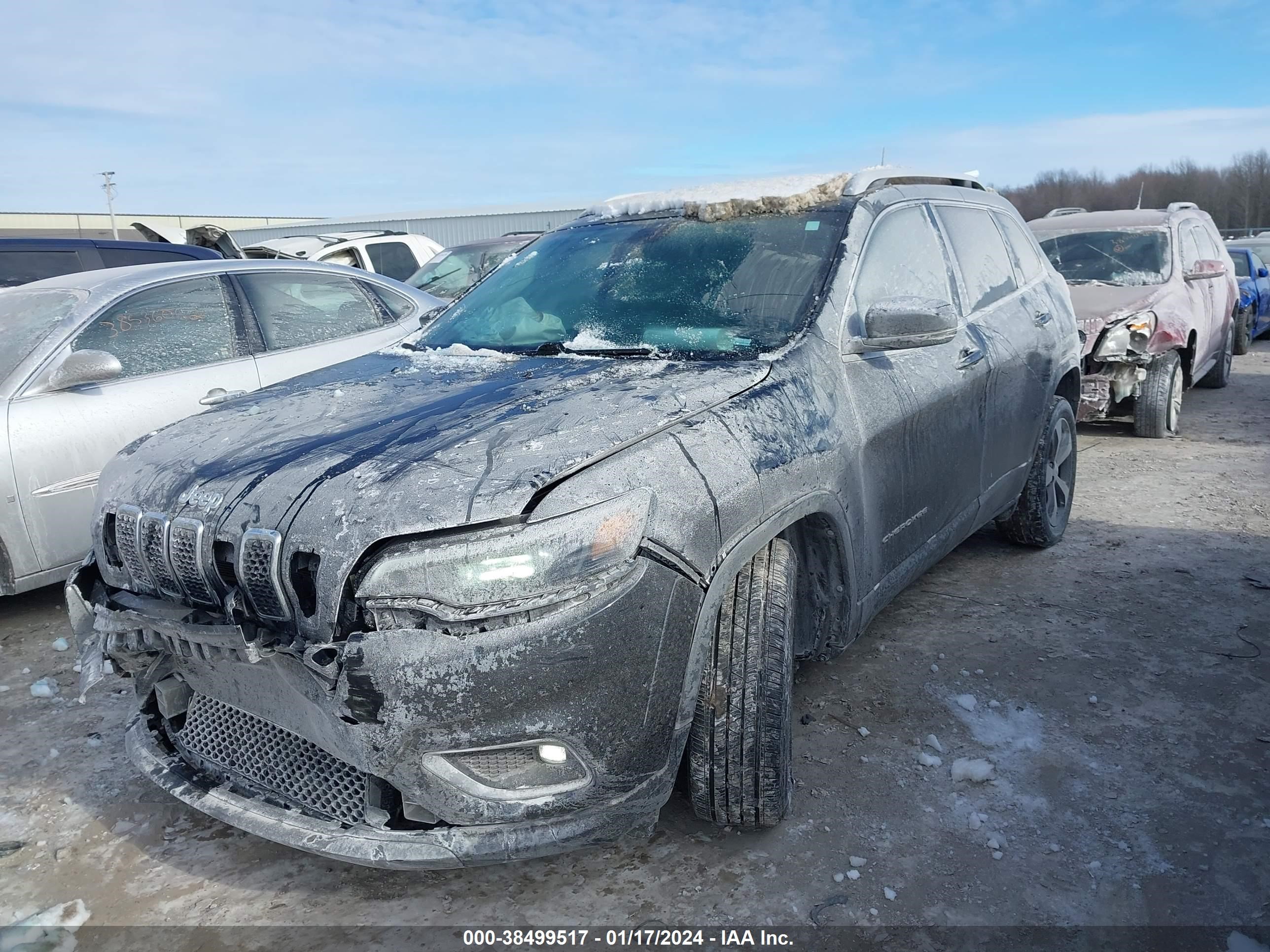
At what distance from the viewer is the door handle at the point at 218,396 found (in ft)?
10.6

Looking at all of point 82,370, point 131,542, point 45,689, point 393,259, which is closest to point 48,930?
point 131,542

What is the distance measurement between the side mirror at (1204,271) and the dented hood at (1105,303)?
38 centimetres

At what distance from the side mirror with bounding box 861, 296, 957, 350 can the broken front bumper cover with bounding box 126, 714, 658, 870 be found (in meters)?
1.66

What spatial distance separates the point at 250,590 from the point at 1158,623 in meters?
3.60

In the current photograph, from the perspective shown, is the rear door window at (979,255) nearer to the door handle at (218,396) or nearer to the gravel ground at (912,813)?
the gravel ground at (912,813)

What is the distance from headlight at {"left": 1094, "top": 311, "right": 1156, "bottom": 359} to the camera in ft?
23.7

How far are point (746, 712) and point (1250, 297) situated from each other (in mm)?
13061

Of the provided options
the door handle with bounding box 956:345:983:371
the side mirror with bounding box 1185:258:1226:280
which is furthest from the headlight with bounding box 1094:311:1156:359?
the door handle with bounding box 956:345:983:371

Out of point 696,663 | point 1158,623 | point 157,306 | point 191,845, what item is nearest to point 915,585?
point 1158,623

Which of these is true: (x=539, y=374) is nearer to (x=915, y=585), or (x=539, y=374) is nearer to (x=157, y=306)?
(x=915, y=585)

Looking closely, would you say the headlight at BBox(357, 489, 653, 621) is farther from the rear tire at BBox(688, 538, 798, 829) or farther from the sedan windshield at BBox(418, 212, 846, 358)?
the sedan windshield at BBox(418, 212, 846, 358)

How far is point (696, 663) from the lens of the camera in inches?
90.7

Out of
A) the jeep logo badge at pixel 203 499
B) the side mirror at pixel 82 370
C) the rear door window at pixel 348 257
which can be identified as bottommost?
the jeep logo badge at pixel 203 499

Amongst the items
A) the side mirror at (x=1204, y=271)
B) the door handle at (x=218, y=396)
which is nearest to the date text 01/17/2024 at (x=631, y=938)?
the door handle at (x=218, y=396)
